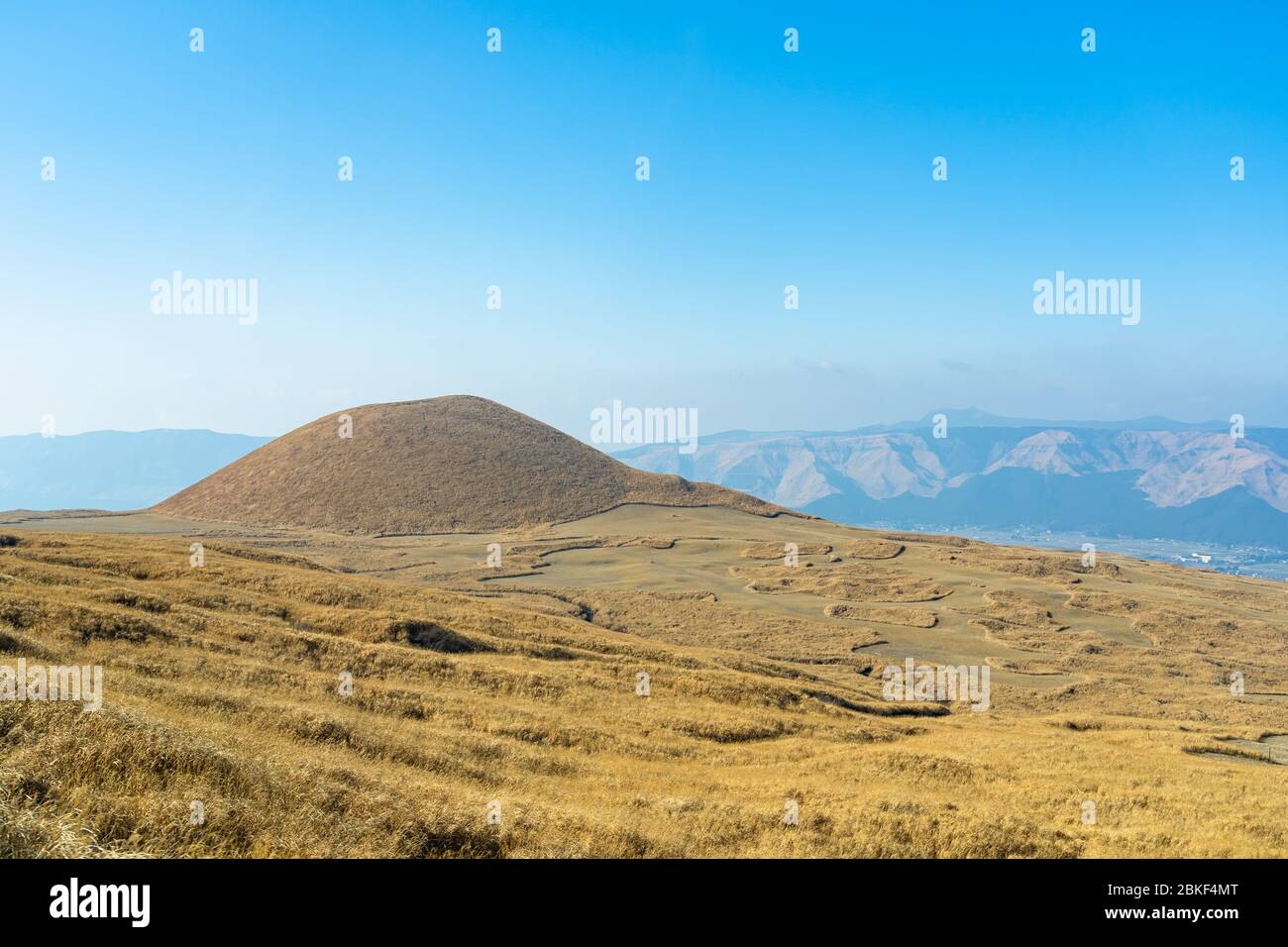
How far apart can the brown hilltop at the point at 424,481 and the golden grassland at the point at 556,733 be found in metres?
72.2

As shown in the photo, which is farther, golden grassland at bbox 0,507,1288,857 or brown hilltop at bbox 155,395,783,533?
brown hilltop at bbox 155,395,783,533

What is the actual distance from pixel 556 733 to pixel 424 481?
12148cm

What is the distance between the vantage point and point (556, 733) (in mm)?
22391

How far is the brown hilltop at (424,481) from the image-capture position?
126625 millimetres

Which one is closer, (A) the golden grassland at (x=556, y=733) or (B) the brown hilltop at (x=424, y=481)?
(A) the golden grassland at (x=556, y=733)

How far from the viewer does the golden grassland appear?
11359 millimetres

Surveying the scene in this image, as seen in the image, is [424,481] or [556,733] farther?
[424,481]

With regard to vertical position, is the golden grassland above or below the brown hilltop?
below

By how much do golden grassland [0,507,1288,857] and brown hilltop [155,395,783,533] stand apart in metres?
72.2

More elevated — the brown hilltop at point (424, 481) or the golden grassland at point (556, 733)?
the brown hilltop at point (424, 481)

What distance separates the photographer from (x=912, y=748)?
2672cm
